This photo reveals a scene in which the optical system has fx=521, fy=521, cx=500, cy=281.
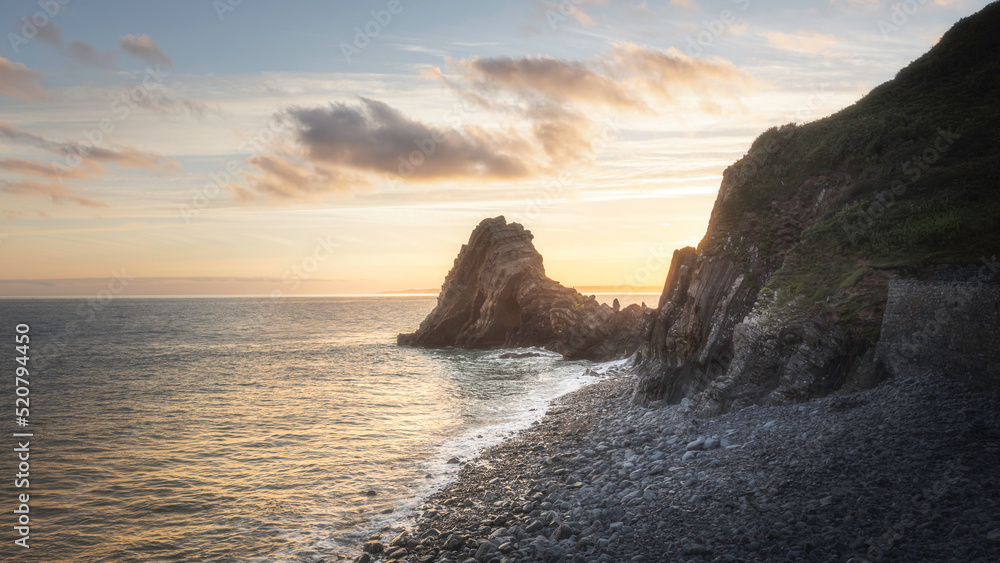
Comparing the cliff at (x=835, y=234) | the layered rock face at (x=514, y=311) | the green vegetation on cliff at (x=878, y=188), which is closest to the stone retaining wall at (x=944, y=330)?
the cliff at (x=835, y=234)

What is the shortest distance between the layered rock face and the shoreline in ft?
121

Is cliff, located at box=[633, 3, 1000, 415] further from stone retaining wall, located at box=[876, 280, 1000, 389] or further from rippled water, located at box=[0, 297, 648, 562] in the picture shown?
rippled water, located at box=[0, 297, 648, 562]

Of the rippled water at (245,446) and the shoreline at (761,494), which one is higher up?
the shoreline at (761,494)

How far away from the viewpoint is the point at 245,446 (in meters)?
26.4

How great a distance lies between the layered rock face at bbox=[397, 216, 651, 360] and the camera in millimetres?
56812

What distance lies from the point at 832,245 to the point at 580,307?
38.6m

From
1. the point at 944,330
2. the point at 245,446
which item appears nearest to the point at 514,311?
the point at 245,446

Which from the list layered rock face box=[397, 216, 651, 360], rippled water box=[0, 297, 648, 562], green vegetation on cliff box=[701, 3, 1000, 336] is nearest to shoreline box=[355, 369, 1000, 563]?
rippled water box=[0, 297, 648, 562]

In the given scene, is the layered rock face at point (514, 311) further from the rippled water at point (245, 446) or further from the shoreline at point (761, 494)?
the shoreline at point (761, 494)

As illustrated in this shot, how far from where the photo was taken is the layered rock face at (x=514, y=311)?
56812 millimetres

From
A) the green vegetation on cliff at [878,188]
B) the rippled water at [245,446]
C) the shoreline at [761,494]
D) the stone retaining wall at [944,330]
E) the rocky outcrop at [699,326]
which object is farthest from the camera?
the rocky outcrop at [699,326]

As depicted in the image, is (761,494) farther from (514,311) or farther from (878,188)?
(514,311)

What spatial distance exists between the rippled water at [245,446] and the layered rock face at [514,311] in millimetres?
5507

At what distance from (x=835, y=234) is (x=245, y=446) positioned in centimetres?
2971
